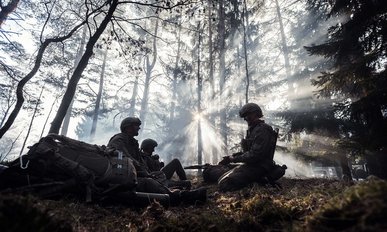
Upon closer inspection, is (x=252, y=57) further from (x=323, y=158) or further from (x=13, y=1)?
(x=13, y=1)

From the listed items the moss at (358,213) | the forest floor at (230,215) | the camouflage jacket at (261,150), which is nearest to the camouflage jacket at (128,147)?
the forest floor at (230,215)

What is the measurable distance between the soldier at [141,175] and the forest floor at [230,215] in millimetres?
174

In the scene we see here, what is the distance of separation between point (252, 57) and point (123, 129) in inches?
958

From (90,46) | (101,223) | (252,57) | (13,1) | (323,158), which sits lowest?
(101,223)

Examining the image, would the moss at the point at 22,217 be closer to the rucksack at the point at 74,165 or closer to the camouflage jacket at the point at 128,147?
the rucksack at the point at 74,165

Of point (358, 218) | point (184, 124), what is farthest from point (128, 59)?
point (184, 124)

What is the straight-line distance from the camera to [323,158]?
1171 centimetres

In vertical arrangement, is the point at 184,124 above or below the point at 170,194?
above

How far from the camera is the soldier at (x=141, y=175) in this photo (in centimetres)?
443

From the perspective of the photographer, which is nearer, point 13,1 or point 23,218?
point 23,218

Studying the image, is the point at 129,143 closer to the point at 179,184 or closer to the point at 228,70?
the point at 179,184

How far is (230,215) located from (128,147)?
3618mm

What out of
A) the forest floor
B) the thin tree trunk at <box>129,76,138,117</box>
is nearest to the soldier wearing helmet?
the forest floor

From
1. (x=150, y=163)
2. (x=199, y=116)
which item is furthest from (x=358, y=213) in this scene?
(x=199, y=116)
